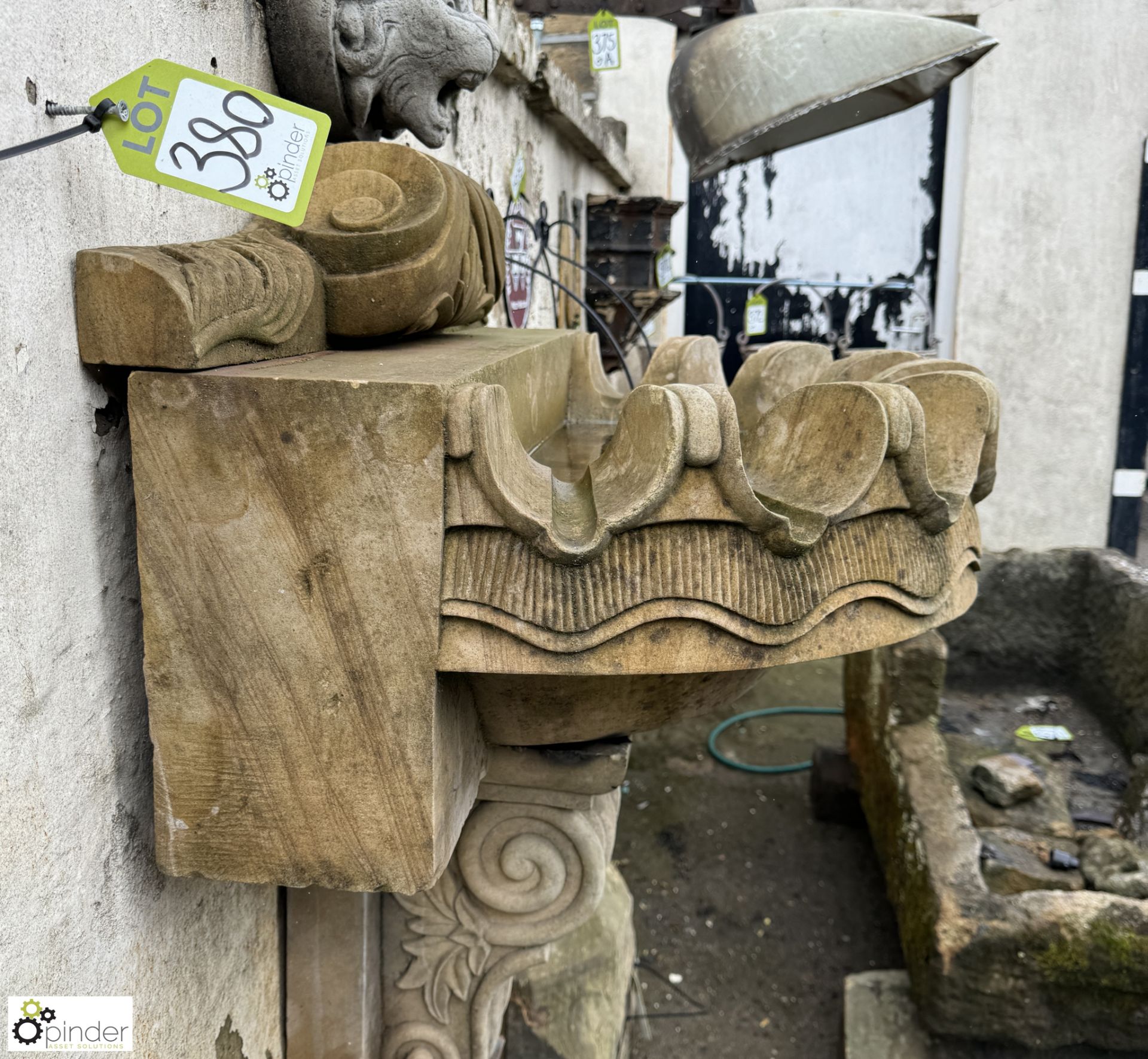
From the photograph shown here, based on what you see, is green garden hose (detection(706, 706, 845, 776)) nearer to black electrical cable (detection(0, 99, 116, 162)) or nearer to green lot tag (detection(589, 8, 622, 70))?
green lot tag (detection(589, 8, 622, 70))

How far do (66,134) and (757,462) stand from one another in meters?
0.56

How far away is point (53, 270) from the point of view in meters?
0.70

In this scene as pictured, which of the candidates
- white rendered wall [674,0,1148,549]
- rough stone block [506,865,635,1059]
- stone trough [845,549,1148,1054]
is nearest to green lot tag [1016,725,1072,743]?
stone trough [845,549,1148,1054]

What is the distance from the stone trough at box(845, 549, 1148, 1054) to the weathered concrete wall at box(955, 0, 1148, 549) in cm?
181

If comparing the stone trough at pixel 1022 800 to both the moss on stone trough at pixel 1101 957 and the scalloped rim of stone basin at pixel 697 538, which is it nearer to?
the moss on stone trough at pixel 1101 957

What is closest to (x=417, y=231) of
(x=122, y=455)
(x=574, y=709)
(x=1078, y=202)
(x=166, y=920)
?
(x=122, y=455)

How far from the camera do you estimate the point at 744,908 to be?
9.15 feet

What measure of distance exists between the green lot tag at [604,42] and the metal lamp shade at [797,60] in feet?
6.27

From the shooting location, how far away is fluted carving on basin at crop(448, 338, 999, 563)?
0.73 meters

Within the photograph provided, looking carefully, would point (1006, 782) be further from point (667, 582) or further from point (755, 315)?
point (755, 315)

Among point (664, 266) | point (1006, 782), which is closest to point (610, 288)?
point (664, 266)

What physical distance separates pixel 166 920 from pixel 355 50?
84 cm

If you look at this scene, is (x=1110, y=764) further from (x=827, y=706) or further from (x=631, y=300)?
(x=631, y=300)

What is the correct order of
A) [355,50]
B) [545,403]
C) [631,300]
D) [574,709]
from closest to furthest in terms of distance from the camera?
1. [574,709]
2. [355,50]
3. [545,403]
4. [631,300]
